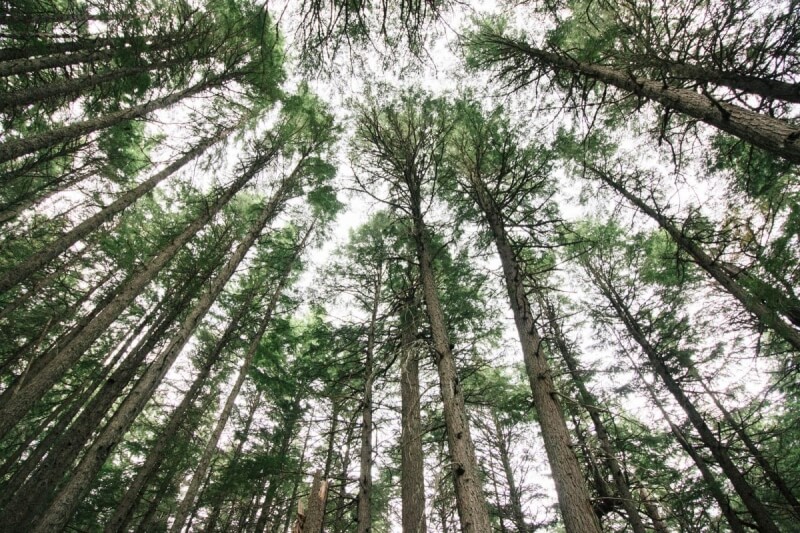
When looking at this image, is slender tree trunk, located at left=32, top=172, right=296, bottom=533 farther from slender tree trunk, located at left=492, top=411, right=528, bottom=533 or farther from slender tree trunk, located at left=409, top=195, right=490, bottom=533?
slender tree trunk, located at left=492, top=411, right=528, bottom=533

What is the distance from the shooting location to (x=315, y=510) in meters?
3.05

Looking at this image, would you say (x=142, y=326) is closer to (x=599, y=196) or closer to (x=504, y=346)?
(x=504, y=346)

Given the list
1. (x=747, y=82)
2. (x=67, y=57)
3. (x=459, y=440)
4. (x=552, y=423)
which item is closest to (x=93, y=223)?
(x=67, y=57)

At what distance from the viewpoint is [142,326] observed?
1191cm

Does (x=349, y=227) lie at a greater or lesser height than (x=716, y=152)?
greater

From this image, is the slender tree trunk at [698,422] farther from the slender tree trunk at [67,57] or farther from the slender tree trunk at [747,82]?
the slender tree trunk at [67,57]

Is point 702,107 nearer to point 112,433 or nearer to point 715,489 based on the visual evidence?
point 715,489

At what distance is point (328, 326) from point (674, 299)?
37.2 feet

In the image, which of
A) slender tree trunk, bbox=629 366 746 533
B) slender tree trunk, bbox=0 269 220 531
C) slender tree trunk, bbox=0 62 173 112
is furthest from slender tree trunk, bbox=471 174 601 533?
slender tree trunk, bbox=0 62 173 112

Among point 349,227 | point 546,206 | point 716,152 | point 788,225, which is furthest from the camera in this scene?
point 349,227

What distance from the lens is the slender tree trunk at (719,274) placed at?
5723mm

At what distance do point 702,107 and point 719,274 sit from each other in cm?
583

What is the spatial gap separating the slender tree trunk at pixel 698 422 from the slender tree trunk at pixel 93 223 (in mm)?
14539

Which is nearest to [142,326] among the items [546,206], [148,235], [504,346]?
[148,235]
